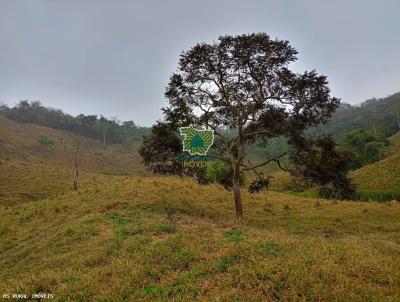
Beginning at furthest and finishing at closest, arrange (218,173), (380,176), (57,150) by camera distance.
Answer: (57,150), (380,176), (218,173)

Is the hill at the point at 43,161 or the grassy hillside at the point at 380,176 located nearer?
the hill at the point at 43,161

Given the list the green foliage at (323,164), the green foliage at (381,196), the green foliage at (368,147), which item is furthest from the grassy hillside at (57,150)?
the green foliage at (323,164)

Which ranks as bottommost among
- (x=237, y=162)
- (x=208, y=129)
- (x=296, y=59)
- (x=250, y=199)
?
(x=250, y=199)

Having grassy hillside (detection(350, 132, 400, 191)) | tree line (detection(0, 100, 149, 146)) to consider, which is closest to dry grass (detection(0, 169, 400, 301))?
grassy hillside (detection(350, 132, 400, 191))

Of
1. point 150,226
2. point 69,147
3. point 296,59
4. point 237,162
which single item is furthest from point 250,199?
point 69,147

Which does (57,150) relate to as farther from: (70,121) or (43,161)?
(70,121)

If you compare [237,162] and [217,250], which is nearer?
[217,250]

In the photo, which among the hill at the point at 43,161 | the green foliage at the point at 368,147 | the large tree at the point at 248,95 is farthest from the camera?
the green foliage at the point at 368,147

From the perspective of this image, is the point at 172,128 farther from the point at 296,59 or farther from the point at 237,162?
the point at 296,59

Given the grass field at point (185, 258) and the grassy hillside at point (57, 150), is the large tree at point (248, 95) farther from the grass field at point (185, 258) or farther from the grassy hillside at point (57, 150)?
the grassy hillside at point (57, 150)

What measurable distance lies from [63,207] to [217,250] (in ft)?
52.6

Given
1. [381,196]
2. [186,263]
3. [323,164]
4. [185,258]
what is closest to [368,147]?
[381,196]

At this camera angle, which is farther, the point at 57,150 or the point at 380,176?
the point at 57,150

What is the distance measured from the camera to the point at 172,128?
18797 mm
